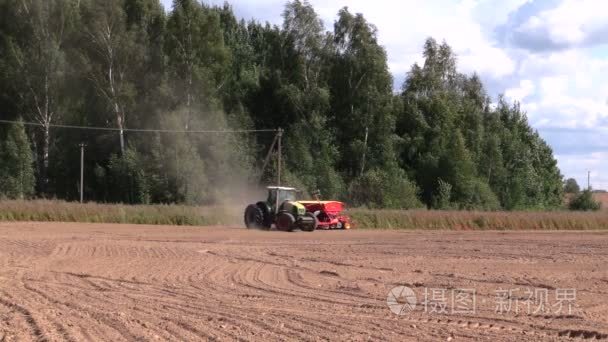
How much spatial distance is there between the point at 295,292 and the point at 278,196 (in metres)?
18.1

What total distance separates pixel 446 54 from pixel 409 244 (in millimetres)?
44829

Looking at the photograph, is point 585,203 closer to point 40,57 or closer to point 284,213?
point 284,213

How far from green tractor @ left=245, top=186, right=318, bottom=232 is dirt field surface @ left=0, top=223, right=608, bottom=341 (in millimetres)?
7273

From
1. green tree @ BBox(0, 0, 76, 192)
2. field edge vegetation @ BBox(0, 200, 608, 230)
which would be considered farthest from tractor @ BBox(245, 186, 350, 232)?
green tree @ BBox(0, 0, 76, 192)

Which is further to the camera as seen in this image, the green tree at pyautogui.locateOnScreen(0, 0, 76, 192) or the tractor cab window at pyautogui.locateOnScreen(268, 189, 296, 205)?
the green tree at pyautogui.locateOnScreen(0, 0, 76, 192)

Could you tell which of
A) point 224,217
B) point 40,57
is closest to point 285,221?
point 224,217

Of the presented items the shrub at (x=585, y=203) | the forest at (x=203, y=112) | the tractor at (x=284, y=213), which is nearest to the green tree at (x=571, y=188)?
the shrub at (x=585, y=203)

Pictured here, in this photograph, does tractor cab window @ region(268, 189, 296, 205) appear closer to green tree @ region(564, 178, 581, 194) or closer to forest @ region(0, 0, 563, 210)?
forest @ region(0, 0, 563, 210)

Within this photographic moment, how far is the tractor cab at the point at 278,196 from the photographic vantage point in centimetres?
3030

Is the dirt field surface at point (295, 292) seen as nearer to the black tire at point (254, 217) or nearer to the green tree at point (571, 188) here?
the black tire at point (254, 217)

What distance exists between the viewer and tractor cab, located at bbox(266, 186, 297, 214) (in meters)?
30.3

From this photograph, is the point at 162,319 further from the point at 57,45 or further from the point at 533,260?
the point at 57,45

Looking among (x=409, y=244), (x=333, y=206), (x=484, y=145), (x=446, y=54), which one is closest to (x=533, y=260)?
(x=409, y=244)

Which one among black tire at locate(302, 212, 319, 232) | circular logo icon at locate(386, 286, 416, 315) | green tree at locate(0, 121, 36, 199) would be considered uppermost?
green tree at locate(0, 121, 36, 199)
